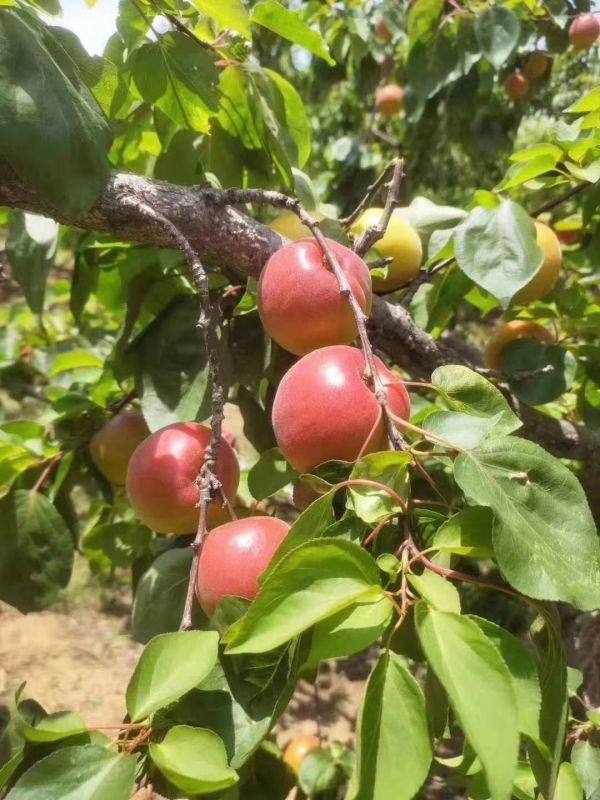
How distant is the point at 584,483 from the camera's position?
1112 mm

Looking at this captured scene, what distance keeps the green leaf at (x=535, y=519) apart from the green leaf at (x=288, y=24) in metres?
0.54

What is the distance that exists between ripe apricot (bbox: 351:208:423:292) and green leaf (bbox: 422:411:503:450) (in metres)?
0.44

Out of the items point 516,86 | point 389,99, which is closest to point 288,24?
point 516,86

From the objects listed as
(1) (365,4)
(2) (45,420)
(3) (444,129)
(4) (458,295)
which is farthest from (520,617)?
(1) (365,4)

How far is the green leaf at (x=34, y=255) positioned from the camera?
0.86 meters

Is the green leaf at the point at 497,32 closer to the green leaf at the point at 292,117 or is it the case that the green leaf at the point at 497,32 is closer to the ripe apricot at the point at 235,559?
the green leaf at the point at 292,117

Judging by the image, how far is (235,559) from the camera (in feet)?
1.81

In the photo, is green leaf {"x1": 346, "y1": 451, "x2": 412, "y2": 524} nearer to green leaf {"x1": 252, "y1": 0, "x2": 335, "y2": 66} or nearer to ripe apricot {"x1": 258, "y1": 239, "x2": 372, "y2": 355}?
ripe apricot {"x1": 258, "y1": 239, "x2": 372, "y2": 355}

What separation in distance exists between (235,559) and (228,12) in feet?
1.83

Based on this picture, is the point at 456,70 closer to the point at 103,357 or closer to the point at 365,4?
the point at 365,4

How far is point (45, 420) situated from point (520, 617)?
134cm

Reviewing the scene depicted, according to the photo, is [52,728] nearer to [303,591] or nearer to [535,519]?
[303,591]

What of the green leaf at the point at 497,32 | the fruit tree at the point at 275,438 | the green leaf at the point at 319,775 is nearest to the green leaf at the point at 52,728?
the fruit tree at the point at 275,438

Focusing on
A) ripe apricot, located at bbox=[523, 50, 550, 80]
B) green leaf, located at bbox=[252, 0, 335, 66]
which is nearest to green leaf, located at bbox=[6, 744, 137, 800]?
green leaf, located at bbox=[252, 0, 335, 66]
